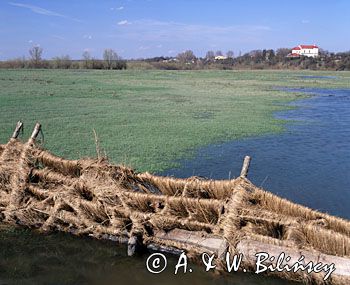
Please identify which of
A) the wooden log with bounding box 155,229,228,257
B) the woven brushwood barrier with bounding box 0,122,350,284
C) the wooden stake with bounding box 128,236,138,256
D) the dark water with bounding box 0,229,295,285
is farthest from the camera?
the wooden stake with bounding box 128,236,138,256

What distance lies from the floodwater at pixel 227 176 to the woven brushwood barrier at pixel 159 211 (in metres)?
0.32

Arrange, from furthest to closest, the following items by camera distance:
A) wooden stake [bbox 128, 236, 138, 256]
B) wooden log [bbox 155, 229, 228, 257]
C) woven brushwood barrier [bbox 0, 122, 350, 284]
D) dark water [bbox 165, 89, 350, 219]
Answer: dark water [bbox 165, 89, 350, 219] < wooden stake [bbox 128, 236, 138, 256] < wooden log [bbox 155, 229, 228, 257] < woven brushwood barrier [bbox 0, 122, 350, 284]

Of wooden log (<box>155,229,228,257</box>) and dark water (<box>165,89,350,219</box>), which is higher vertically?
wooden log (<box>155,229,228,257</box>)

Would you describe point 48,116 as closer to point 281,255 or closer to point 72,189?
point 72,189

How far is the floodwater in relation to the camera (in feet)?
22.0

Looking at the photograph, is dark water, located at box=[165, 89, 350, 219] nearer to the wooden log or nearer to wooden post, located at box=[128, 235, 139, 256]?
the wooden log

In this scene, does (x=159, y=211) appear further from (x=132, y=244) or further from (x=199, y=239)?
(x=199, y=239)

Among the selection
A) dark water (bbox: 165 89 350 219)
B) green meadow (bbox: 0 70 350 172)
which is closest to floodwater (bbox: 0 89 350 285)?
dark water (bbox: 165 89 350 219)

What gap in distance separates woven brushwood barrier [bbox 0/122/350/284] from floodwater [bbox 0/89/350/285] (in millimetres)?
321

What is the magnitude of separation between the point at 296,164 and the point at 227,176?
308cm

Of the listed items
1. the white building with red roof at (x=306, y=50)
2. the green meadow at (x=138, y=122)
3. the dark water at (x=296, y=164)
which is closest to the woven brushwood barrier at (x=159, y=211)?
the dark water at (x=296, y=164)

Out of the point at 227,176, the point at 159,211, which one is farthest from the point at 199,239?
the point at 227,176

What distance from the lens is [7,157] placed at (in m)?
8.87

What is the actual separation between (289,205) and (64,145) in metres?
10.1
